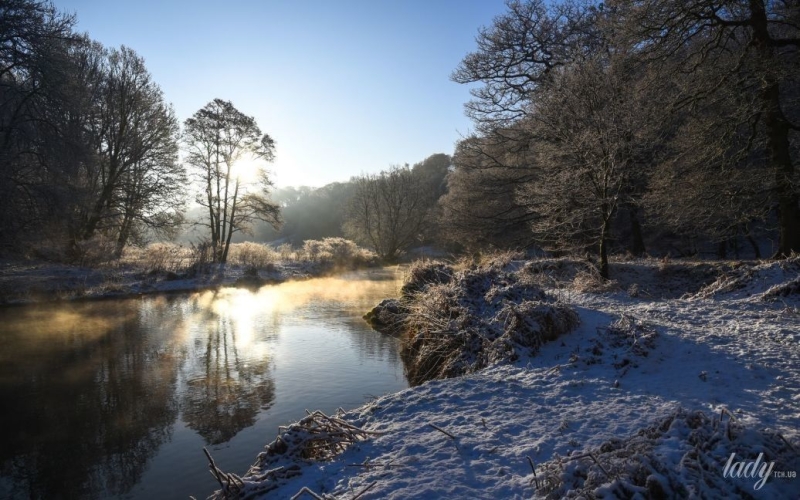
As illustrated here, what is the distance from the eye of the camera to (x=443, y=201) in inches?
867

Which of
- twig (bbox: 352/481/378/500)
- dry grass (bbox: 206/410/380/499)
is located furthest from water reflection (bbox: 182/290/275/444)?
twig (bbox: 352/481/378/500)

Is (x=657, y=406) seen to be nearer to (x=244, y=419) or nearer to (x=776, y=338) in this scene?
(x=776, y=338)

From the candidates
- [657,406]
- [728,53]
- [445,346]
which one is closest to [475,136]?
[728,53]

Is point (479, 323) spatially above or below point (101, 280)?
below

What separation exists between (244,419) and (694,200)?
412 inches

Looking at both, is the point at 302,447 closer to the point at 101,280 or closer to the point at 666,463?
the point at 666,463

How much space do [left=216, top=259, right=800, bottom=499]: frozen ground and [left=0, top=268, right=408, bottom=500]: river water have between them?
168 cm

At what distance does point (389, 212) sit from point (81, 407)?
3112 centimetres

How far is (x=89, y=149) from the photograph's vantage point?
1622 centimetres

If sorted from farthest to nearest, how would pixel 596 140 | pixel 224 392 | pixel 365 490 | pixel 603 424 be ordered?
pixel 596 140
pixel 224 392
pixel 603 424
pixel 365 490

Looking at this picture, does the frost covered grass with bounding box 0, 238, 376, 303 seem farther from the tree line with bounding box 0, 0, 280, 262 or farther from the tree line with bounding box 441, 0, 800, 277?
the tree line with bounding box 441, 0, 800, 277

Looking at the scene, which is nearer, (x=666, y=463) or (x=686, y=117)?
(x=666, y=463)

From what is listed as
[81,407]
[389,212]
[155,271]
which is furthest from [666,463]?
[389,212]

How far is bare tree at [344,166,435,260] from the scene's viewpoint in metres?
36.3
